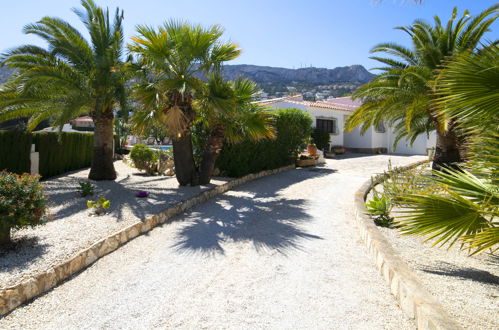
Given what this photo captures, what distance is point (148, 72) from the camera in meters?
9.12

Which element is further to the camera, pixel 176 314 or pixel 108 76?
pixel 108 76

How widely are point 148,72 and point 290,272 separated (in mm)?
6817

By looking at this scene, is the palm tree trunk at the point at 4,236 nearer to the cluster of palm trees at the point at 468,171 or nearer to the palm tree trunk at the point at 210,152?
the cluster of palm trees at the point at 468,171

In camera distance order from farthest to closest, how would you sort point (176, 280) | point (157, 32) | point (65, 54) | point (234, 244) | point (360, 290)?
1. point (65, 54)
2. point (157, 32)
3. point (234, 244)
4. point (176, 280)
5. point (360, 290)

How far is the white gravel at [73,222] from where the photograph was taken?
4086mm

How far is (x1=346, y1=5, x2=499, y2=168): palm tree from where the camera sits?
9805mm

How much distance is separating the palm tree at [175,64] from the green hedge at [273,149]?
3.10 m

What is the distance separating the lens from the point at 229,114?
8.72m

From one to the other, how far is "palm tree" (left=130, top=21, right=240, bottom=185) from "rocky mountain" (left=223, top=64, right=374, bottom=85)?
8681 centimetres

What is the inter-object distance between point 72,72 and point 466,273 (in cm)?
1010

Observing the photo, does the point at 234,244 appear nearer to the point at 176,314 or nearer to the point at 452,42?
the point at 176,314

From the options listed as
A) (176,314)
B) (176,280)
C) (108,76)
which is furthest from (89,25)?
(176,314)

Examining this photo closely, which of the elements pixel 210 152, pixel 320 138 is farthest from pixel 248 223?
pixel 320 138

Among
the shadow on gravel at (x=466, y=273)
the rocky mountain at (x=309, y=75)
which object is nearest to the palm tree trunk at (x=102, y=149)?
the shadow on gravel at (x=466, y=273)
